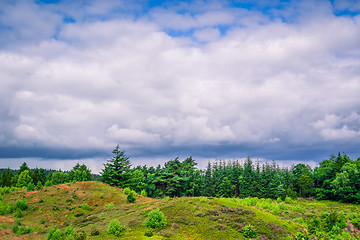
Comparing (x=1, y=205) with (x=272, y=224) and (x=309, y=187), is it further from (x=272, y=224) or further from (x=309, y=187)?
(x=309, y=187)

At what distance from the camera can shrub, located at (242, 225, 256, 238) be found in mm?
25000

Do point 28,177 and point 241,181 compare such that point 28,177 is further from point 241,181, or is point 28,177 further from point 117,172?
point 241,181

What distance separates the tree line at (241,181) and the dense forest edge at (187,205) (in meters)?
0.34

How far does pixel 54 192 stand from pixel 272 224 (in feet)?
168

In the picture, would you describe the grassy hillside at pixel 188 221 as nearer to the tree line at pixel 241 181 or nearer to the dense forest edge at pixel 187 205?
the dense forest edge at pixel 187 205

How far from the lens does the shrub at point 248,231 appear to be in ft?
82.0

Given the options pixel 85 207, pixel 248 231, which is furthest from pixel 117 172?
pixel 248 231

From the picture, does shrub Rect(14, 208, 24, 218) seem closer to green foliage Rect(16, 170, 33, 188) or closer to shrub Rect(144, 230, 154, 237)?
shrub Rect(144, 230, 154, 237)

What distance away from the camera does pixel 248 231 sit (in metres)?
25.3

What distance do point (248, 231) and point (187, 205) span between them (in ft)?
32.6

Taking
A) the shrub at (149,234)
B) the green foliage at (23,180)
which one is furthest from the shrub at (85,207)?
the green foliage at (23,180)

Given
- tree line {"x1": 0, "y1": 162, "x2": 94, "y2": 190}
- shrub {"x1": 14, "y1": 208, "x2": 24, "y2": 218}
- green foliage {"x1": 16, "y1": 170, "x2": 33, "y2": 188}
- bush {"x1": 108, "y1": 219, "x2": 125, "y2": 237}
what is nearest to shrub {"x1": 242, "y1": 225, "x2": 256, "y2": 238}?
bush {"x1": 108, "y1": 219, "x2": 125, "y2": 237}


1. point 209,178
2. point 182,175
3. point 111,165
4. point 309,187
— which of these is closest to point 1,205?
point 111,165

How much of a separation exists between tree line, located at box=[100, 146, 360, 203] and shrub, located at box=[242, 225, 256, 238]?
47.6m
